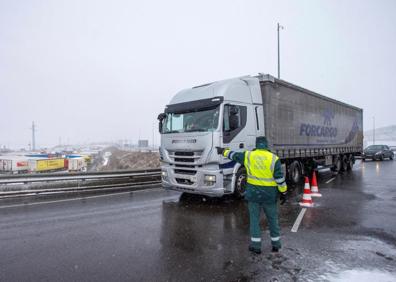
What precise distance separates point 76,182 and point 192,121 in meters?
5.49

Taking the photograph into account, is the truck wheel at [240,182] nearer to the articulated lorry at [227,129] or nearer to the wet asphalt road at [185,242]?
the articulated lorry at [227,129]

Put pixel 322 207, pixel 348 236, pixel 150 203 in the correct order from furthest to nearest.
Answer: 1. pixel 150 203
2. pixel 322 207
3. pixel 348 236

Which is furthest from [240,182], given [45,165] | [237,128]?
[45,165]

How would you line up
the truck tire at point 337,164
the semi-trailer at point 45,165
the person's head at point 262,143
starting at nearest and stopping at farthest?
the person's head at point 262,143
the truck tire at point 337,164
the semi-trailer at point 45,165

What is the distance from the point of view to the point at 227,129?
266 inches

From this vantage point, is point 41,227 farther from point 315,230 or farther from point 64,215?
point 315,230

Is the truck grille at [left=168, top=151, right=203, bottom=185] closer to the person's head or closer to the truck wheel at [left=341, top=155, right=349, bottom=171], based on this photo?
the person's head

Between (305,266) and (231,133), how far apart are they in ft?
13.1

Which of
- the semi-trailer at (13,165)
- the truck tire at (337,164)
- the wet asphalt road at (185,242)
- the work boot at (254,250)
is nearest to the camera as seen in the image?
the wet asphalt road at (185,242)

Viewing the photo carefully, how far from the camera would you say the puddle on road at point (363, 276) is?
308 centimetres

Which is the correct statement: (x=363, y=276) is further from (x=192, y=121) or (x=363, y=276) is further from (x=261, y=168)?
(x=192, y=121)

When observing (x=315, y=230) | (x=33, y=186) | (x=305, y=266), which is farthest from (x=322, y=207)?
(x=33, y=186)

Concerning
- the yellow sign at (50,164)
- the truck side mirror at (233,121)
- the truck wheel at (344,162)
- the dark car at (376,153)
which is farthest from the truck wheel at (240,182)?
the yellow sign at (50,164)

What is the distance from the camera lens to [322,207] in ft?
22.5
